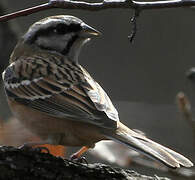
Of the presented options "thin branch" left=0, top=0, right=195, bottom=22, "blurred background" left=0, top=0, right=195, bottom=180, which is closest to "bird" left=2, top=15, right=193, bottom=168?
"thin branch" left=0, top=0, right=195, bottom=22

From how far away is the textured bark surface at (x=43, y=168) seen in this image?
305cm

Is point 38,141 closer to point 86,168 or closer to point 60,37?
point 86,168

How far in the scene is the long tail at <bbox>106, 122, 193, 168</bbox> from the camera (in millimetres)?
3150

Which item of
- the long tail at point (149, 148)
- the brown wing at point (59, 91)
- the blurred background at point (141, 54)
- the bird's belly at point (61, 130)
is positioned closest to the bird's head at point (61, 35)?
the brown wing at point (59, 91)

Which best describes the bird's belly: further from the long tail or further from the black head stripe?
Result: the black head stripe

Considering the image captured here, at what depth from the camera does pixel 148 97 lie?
8.40 metres

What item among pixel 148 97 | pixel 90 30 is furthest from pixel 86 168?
pixel 148 97

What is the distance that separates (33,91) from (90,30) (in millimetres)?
510

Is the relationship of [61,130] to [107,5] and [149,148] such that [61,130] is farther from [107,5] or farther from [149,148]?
[107,5]

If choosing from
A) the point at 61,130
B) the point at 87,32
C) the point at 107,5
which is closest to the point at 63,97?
the point at 61,130

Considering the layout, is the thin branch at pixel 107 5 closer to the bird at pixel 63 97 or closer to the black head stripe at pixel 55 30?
the bird at pixel 63 97

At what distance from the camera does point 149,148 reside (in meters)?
3.26

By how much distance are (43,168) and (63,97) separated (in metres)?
0.65

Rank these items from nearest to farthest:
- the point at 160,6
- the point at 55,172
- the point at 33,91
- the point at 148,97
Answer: the point at 160,6
the point at 55,172
the point at 33,91
the point at 148,97
